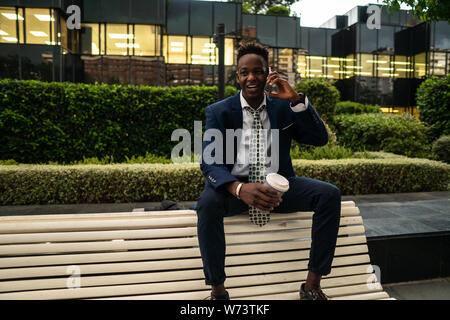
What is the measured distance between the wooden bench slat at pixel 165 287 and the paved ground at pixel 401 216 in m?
1.02

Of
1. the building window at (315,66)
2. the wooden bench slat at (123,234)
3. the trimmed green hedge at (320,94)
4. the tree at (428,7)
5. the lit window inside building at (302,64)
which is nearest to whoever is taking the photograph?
the wooden bench slat at (123,234)

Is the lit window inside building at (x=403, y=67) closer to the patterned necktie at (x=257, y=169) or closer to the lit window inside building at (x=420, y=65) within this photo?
the lit window inside building at (x=420, y=65)

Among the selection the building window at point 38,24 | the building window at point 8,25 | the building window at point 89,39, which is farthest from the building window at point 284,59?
the building window at point 8,25

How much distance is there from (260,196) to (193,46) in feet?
59.9

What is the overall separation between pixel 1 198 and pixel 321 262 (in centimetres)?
616

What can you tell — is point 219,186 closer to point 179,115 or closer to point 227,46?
point 179,115

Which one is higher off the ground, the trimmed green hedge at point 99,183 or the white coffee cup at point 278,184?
the white coffee cup at point 278,184

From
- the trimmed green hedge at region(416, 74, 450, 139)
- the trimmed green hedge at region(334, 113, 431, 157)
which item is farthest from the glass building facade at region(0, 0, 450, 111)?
the trimmed green hedge at region(416, 74, 450, 139)

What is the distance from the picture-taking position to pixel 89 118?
26.7 ft

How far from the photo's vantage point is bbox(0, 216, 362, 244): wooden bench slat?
2.17m

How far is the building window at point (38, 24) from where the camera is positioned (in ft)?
46.9

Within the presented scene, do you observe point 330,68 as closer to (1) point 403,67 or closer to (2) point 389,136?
(1) point 403,67

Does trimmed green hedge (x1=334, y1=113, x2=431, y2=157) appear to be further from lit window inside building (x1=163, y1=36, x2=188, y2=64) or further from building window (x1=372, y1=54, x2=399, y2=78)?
building window (x1=372, y1=54, x2=399, y2=78)
